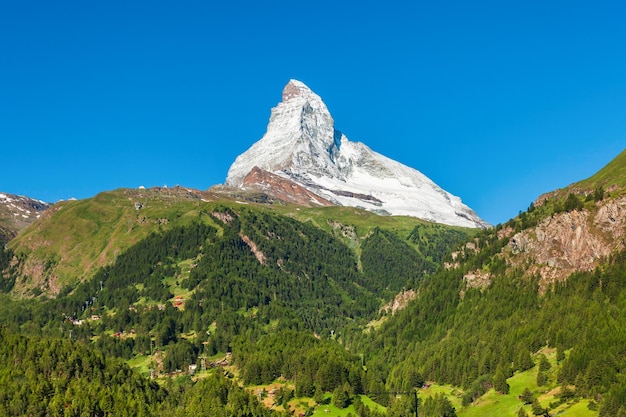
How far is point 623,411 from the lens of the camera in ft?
621

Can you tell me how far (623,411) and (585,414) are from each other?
12.8m

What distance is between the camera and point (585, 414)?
199 meters
